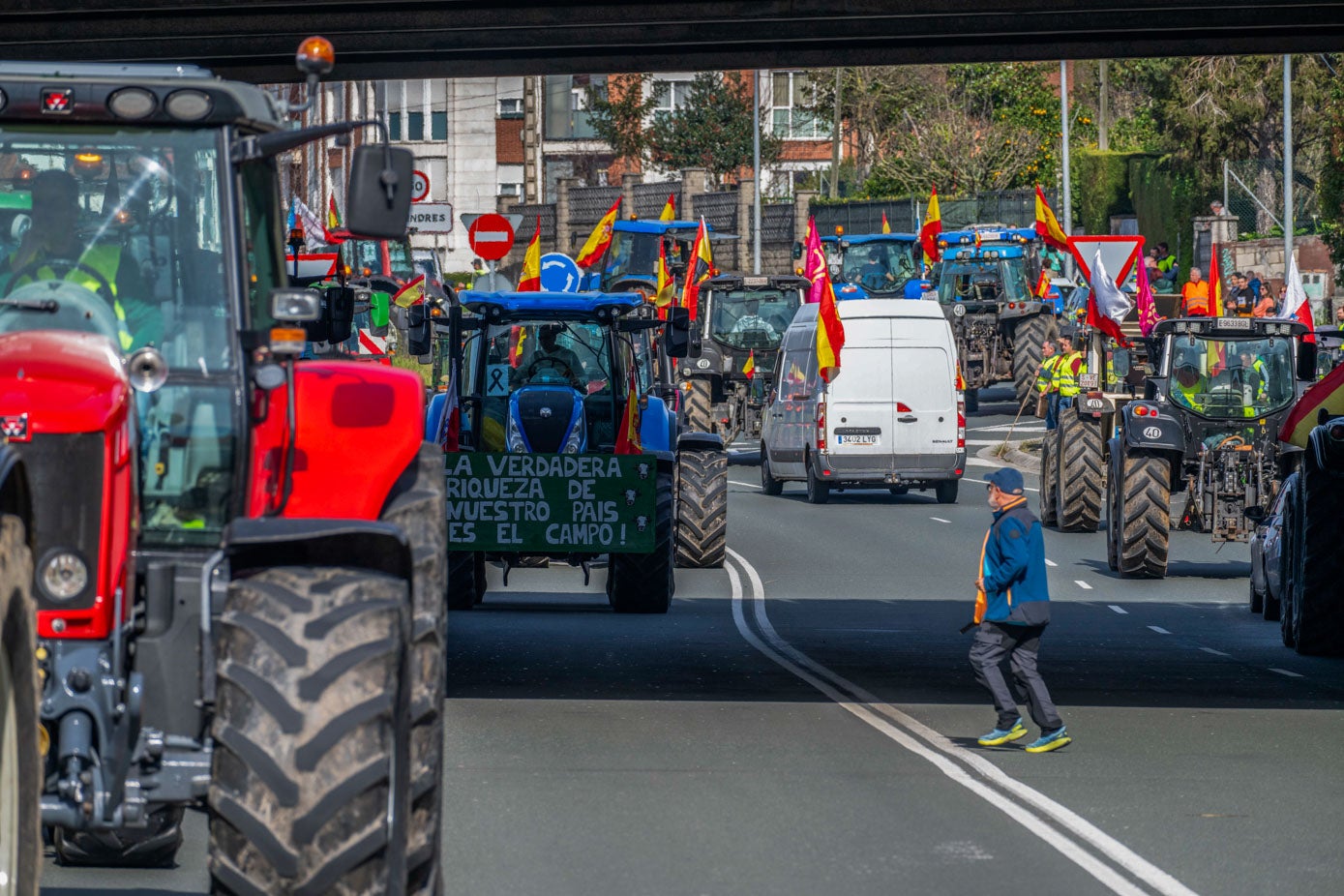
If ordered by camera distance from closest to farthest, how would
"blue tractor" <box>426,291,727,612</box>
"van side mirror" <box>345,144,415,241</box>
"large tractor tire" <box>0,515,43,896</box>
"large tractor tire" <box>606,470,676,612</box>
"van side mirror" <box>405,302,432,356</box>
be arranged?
1. "large tractor tire" <box>0,515,43,896</box>
2. "van side mirror" <box>345,144,415,241</box>
3. "large tractor tire" <box>606,470,676,612</box>
4. "blue tractor" <box>426,291,727,612</box>
5. "van side mirror" <box>405,302,432,356</box>

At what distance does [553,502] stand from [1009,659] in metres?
6.79

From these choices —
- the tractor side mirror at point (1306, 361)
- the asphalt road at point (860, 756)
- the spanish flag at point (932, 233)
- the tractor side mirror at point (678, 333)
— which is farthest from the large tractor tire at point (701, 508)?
the spanish flag at point (932, 233)

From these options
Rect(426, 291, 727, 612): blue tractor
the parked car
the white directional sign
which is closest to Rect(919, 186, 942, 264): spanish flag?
the white directional sign

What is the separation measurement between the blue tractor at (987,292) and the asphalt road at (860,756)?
2240cm

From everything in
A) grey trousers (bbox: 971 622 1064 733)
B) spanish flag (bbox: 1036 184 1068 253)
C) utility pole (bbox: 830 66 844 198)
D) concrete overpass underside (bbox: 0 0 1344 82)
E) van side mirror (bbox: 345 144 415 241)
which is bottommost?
grey trousers (bbox: 971 622 1064 733)

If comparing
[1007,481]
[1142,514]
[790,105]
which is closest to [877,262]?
[1142,514]

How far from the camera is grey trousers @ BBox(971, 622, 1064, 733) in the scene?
40.1 feet

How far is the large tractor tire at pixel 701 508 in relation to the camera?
76.0 ft

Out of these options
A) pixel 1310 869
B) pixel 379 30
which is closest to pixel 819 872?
pixel 1310 869

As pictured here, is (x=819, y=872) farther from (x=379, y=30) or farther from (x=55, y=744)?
(x=379, y=30)

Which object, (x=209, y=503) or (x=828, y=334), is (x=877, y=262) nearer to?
(x=828, y=334)

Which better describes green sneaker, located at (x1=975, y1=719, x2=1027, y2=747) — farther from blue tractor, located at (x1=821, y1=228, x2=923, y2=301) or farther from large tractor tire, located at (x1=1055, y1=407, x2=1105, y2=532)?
blue tractor, located at (x1=821, y1=228, x2=923, y2=301)

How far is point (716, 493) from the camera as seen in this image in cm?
2333

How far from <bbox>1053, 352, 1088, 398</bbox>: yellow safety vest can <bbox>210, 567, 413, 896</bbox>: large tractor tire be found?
25.3m
